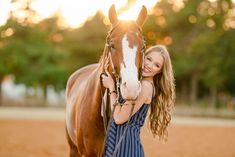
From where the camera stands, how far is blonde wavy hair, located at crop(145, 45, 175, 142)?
13.5ft

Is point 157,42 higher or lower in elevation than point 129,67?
higher

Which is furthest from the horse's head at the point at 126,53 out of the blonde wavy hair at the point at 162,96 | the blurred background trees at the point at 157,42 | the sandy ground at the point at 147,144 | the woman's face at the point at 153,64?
the blurred background trees at the point at 157,42

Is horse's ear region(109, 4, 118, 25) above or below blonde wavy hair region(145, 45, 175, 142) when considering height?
above

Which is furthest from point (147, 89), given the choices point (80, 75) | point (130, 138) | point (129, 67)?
point (80, 75)

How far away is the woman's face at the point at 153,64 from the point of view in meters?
4.07

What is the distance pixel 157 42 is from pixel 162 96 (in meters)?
36.6

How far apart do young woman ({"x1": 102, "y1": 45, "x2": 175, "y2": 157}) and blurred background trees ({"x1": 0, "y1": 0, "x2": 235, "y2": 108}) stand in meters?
30.3

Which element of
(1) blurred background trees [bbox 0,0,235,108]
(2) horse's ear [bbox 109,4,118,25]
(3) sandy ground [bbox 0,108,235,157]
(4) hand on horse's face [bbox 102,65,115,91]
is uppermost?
(1) blurred background trees [bbox 0,0,235,108]

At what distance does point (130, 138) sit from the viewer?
3.92 m

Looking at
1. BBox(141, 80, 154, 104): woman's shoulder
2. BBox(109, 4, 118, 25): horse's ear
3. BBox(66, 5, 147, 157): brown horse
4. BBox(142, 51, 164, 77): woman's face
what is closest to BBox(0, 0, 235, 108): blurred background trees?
BBox(66, 5, 147, 157): brown horse

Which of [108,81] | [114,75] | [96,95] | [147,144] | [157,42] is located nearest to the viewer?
[114,75]

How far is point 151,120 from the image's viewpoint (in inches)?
175

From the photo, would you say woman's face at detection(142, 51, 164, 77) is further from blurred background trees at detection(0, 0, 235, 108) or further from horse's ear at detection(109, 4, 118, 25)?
blurred background trees at detection(0, 0, 235, 108)

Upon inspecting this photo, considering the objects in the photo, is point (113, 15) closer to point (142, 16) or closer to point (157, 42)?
point (142, 16)
